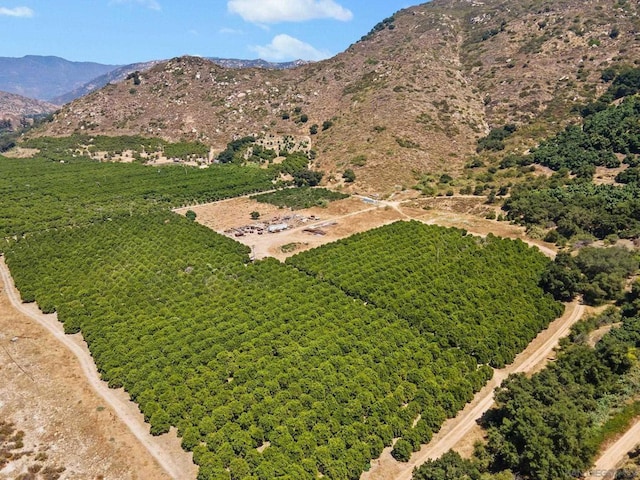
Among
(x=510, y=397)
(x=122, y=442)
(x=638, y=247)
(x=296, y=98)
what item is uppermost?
(x=296, y=98)

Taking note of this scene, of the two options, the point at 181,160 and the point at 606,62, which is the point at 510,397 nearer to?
the point at 181,160

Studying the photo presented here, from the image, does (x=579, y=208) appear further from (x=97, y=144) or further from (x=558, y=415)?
(x=97, y=144)

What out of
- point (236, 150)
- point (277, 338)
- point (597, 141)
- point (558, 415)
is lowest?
point (277, 338)

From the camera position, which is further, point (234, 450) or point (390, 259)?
point (390, 259)

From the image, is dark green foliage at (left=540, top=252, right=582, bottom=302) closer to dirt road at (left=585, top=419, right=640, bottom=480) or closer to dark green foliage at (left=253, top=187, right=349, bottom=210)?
dirt road at (left=585, top=419, right=640, bottom=480)

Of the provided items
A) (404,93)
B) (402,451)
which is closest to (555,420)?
(402,451)

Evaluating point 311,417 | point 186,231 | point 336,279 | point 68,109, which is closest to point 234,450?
point 311,417
